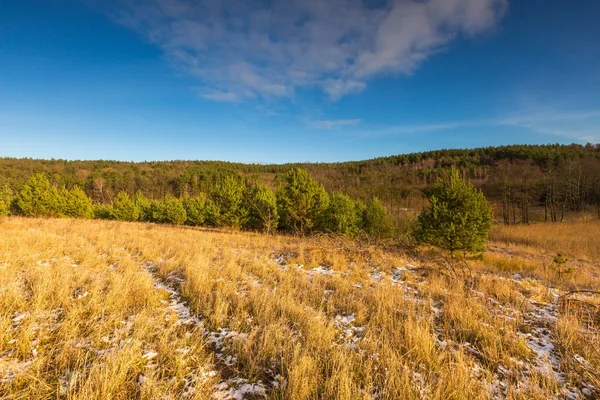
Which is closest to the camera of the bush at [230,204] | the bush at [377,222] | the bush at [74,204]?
the bush at [377,222]

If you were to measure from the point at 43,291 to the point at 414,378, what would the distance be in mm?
5368

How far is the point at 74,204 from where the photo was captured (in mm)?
30766

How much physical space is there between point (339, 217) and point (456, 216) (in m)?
8.42

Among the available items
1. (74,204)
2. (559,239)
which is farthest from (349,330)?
(74,204)

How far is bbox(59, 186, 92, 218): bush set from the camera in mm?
29688

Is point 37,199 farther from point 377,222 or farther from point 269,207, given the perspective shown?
point 377,222

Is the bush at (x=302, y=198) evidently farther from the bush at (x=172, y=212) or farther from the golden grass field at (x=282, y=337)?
the bush at (x=172, y=212)

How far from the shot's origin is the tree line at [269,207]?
64.4 ft

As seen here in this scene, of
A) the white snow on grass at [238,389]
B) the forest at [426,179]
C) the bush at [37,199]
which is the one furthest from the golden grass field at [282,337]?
the bush at [37,199]

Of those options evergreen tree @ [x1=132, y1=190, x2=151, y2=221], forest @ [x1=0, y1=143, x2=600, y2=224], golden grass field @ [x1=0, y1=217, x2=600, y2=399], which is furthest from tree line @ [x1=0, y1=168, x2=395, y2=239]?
golden grass field @ [x1=0, y1=217, x2=600, y2=399]

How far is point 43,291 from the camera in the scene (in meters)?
3.86

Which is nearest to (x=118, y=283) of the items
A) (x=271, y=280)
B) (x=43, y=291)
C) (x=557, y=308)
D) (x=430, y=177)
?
(x=43, y=291)

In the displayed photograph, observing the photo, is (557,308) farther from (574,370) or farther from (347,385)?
(347,385)

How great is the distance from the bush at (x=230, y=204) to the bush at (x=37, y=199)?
760 inches
